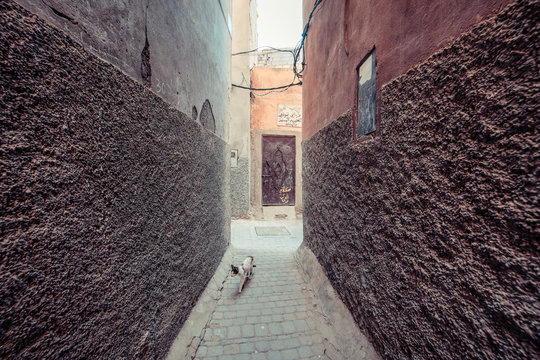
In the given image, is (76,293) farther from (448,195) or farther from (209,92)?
(209,92)

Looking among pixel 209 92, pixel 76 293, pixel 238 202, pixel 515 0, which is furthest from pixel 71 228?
pixel 238 202

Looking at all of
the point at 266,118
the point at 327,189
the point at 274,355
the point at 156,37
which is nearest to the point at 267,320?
the point at 274,355

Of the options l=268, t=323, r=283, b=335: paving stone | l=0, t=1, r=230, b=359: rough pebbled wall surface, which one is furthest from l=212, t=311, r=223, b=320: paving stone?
l=0, t=1, r=230, b=359: rough pebbled wall surface

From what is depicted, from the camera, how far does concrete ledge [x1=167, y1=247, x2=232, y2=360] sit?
1918 millimetres

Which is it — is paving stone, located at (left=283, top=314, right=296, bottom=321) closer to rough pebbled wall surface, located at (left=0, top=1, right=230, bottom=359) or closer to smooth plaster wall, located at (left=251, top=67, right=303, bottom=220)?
rough pebbled wall surface, located at (left=0, top=1, right=230, bottom=359)

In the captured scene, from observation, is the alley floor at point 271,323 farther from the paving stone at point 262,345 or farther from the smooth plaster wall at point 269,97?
the smooth plaster wall at point 269,97

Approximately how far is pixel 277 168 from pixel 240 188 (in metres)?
1.45

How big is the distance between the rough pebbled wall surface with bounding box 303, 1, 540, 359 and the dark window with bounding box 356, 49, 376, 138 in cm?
17

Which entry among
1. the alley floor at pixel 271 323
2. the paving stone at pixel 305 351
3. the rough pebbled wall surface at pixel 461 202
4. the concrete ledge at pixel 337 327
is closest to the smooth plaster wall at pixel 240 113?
the alley floor at pixel 271 323

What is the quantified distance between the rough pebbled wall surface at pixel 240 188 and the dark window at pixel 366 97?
5.91 metres

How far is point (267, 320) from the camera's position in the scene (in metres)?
2.49

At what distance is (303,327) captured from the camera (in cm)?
239

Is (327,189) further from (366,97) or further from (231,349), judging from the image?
(231,349)

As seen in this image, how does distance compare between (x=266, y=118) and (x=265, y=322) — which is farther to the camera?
(x=266, y=118)
